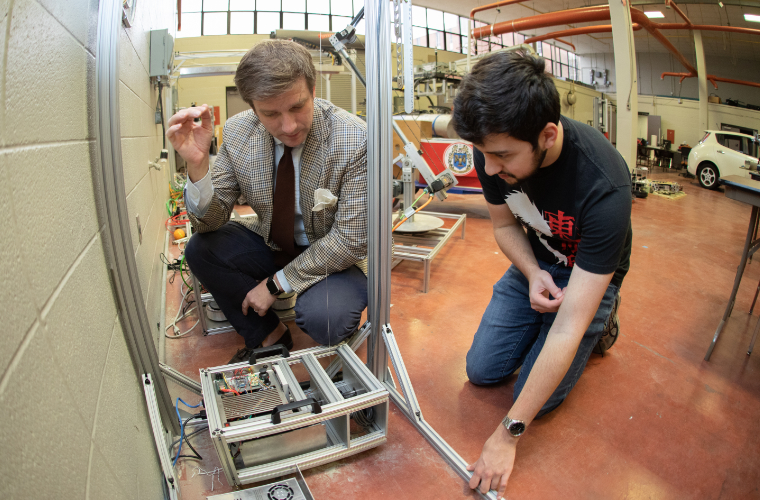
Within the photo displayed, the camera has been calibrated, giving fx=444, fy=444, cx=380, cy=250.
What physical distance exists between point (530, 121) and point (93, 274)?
94cm

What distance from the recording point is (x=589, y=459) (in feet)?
4.03

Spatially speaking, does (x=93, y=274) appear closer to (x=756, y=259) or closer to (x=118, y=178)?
(x=118, y=178)

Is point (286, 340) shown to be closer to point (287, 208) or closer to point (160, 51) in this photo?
point (287, 208)

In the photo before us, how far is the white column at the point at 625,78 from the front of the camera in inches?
191

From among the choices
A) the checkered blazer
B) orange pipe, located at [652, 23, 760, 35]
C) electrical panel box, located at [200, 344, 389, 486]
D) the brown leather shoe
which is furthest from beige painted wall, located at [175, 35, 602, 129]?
orange pipe, located at [652, 23, 760, 35]

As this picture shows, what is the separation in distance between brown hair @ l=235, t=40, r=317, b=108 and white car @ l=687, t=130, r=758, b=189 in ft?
23.1

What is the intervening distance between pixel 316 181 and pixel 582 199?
0.78 m

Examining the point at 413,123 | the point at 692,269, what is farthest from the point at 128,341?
the point at 413,123

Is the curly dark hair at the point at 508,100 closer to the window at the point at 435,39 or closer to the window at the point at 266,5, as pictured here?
the window at the point at 266,5

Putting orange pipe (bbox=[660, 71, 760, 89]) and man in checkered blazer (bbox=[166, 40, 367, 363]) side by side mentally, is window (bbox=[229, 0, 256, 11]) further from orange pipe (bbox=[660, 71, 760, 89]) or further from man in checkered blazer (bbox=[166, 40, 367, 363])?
orange pipe (bbox=[660, 71, 760, 89])

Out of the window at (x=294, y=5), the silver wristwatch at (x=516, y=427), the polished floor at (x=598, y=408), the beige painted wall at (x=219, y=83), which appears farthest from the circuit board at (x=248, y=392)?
the window at (x=294, y=5)

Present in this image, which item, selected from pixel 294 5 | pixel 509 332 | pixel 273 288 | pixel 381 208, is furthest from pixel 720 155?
pixel 273 288

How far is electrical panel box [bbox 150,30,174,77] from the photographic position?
257 centimetres

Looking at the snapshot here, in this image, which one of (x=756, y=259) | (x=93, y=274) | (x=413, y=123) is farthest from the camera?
(x=413, y=123)
